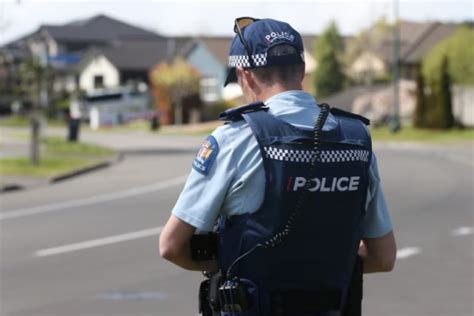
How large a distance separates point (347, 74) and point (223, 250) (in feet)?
277

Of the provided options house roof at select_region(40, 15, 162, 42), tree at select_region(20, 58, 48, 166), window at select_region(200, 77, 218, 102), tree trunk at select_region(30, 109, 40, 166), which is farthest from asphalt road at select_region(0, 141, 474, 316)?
house roof at select_region(40, 15, 162, 42)

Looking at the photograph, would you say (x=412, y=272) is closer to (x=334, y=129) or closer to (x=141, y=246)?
(x=141, y=246)

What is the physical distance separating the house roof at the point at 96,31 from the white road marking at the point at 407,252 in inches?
3935

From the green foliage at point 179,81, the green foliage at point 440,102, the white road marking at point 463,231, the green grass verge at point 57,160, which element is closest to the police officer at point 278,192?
the white road marking at point 463,231

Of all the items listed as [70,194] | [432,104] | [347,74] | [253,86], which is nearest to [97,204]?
[70,194]

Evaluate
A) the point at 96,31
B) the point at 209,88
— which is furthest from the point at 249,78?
the point at 96,31

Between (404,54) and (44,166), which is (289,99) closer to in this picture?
(44,166)

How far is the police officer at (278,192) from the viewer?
3.49 meters

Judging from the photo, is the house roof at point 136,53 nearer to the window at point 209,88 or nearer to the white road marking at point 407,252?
the window at point 209,88

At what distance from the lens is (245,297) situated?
3.53m

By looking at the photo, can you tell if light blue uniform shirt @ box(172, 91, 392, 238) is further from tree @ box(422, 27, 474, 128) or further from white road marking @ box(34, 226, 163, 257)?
tree @ box(422, 27, 474, 128)

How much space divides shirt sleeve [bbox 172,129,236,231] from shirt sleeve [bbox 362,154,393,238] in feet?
1.75

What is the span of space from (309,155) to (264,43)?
0.40 m

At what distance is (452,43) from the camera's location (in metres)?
58.1
